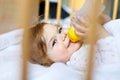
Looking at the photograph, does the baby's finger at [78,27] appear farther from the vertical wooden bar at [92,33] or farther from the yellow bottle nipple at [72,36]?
the vertical wooden bar at [92,33]

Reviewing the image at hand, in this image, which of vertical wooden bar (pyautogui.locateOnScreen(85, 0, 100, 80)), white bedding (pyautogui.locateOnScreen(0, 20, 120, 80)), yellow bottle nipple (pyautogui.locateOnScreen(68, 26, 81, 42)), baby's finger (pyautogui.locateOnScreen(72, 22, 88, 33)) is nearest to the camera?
vertical wooden bar (pyautogui.locateOnScreen(85, 0, 100, 80))

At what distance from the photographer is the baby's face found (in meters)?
1.04

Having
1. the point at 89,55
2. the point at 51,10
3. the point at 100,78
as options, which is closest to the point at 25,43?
the point at 89,55

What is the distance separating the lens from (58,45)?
1049 mm

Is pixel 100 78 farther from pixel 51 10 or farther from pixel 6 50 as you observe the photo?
pixel 51 10

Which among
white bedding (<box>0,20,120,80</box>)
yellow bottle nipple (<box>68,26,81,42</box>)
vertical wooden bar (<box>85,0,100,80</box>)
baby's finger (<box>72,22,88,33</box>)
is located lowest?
white bedding (<box>0,20,120,80</box>)

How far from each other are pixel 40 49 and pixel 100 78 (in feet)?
1.08

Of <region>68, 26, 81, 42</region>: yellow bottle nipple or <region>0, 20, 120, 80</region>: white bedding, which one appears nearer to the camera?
<region>0, 20, 120, 80</region>: white bedding

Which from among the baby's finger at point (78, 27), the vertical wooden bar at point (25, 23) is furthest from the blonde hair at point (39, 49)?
the vertical wooden bar at point (25, 23)

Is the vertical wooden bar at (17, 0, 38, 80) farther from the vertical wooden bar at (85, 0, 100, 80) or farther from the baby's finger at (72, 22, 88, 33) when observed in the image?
the baby's finger at (72, 22, 88, 33)

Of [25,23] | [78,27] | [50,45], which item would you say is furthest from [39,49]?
[25,23]

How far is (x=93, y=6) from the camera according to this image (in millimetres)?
515

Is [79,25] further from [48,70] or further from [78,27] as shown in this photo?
[48,70]

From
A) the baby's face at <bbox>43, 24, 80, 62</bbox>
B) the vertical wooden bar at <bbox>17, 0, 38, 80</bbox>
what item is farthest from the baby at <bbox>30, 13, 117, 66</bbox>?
the vertical wooden bar at <bbox>17, 0, 38, 80</bbox>
